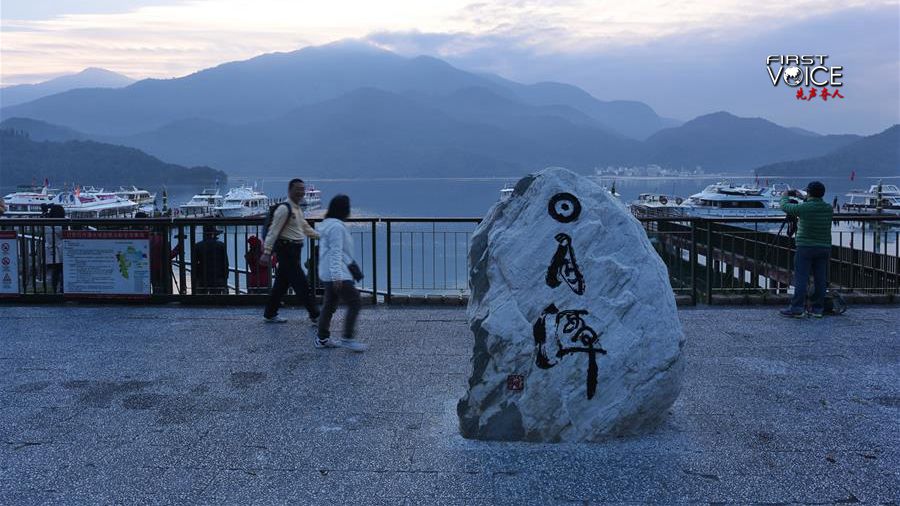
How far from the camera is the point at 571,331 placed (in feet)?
16.7

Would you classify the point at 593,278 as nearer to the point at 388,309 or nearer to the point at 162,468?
the point at 162,468

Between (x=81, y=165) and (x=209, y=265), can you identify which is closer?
(x=209, y=265)

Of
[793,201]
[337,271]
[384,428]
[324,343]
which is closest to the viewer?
[384,428]

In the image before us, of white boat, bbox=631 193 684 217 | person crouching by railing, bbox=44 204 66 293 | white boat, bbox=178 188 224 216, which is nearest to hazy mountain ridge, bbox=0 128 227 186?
white boat, bbox=178 188 224 216

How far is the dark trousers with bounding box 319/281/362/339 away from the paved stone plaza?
27 centimetres

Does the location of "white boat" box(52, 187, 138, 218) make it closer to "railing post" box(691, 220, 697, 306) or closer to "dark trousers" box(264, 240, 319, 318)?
"dark trousers" box(264, 240, 319, 318)

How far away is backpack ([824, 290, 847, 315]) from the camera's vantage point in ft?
32.1

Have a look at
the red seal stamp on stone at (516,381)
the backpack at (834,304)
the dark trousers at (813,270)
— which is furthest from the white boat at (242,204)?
the red seal stamp on stone at (516,381)

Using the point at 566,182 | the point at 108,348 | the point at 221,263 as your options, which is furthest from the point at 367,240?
the point at 566,182

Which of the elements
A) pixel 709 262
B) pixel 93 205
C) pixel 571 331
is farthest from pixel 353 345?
pixel 93 205

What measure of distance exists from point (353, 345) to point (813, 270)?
5.91 meters

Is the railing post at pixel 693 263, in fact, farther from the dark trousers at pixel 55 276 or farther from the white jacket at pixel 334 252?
the dark trousers at pixel 55 276

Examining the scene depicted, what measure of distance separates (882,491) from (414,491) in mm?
2676

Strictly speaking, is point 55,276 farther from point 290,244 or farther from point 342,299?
point 342,299
